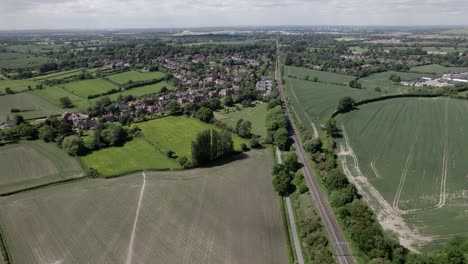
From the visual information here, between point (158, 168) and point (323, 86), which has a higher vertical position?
point (323, 86)

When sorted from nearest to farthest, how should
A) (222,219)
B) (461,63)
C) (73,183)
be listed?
(222,219) < (73,183) < (461,63)

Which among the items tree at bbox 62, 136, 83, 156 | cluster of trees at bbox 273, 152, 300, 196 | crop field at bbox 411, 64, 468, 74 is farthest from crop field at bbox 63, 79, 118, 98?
crop field at bbox 411, 64, 468, 74

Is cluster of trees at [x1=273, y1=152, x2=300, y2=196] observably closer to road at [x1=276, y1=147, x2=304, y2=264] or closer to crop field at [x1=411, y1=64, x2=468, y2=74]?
road at [x1=276, y1=147, x2=304, y2=264]

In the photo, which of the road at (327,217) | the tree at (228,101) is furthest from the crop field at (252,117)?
the road at (327,217)

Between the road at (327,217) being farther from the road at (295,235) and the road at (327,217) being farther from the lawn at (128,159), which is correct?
the lawn at (128,159)

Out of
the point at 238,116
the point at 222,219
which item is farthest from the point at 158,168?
the point at 238,116

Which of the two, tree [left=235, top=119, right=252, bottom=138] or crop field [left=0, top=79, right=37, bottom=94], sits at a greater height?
crop field [left=0, top=79, right=37, bottom=94]

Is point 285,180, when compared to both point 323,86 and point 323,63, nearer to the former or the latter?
point 323,86
